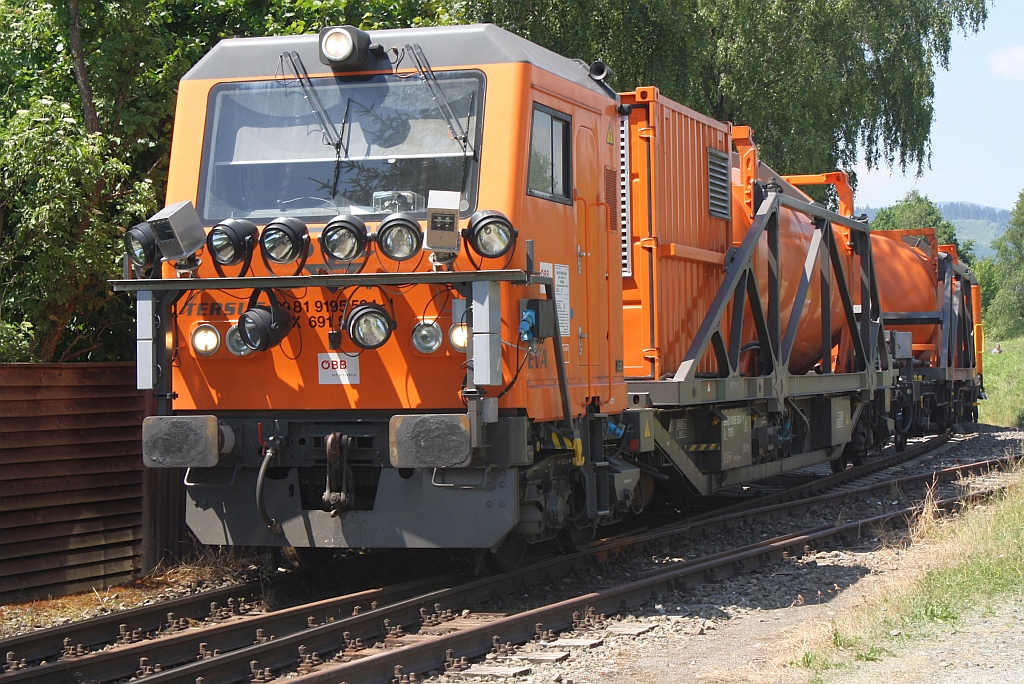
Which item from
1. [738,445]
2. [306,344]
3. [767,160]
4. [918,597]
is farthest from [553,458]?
[767,160]

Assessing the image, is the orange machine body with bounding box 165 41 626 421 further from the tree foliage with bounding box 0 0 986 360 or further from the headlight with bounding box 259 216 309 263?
the tree foliage with bounding box 0 0 986 360

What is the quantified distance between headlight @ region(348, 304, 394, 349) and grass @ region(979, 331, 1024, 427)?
22950 millimetres

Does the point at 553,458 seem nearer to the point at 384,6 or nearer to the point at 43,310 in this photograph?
the point at 43,310

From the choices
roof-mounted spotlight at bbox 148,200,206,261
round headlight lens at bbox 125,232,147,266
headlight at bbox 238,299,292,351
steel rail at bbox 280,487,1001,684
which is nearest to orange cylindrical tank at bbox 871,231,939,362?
steel rail at bbox 280,487,1001,684

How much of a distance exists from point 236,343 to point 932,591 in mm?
4775

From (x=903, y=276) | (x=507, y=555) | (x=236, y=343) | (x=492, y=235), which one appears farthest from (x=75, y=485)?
(x=903, y=276)

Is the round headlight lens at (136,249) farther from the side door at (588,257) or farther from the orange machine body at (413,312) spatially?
the side door at (588,257)

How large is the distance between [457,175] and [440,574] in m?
2.91

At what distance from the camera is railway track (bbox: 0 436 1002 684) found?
572cm

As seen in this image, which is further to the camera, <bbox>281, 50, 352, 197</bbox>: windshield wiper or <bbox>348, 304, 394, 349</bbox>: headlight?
<bbox>281, 50, 352, 197</bbox>: windshield wiper

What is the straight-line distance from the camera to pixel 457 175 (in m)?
7.01

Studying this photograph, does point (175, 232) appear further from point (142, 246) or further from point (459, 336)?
point (459, 336)

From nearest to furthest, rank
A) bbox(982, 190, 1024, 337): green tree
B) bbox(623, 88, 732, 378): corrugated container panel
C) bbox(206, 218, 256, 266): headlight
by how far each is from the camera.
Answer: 1. bbox(206, 218, 256, 266): headlight
2. bbox(623, 88, 732, 378): corrugated container panel
3. bbox(982, 190, 1024, 337): green tree

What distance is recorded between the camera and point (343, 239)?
22.1ft
